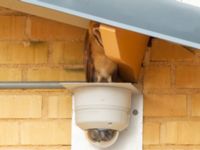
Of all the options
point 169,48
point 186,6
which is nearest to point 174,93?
point 169,48

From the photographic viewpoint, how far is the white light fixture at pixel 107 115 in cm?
169

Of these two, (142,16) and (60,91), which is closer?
(142,16)

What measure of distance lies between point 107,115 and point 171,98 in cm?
30

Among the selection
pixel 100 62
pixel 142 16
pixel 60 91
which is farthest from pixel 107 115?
pixel 142 16

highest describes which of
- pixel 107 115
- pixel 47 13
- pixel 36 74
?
pixel 47 13

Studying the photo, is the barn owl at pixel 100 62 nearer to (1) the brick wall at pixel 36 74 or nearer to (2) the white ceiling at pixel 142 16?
(1) the brick wall at pixel 36 74

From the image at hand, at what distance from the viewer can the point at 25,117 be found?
1.93 metres

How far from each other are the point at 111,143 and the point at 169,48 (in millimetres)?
369

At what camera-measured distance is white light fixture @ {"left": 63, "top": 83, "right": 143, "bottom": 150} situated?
1686mm

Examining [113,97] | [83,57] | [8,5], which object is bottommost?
[113,97]

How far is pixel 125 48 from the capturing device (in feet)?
5.28

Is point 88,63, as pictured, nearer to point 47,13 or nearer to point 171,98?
point 47,13

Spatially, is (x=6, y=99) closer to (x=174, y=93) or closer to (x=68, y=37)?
(x=68, y=37)

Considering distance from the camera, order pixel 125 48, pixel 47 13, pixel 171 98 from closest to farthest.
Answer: pixel 125 48 < pixel 47 13 < pixel 171 98
